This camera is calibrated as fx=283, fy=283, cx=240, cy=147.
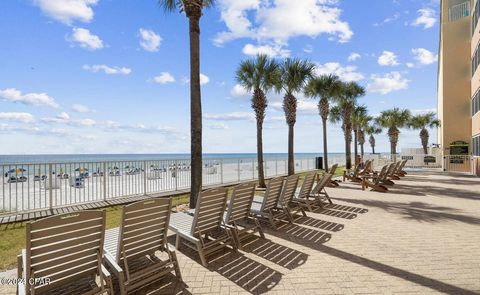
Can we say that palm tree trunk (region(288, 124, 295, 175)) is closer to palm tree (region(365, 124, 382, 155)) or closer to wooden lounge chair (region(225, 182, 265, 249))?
wooden lounge chair (region(225, 182, 265, 249))

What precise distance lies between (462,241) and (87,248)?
604cm

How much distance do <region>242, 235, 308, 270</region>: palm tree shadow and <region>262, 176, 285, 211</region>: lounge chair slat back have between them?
0.89 meters

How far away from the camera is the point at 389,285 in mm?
3445

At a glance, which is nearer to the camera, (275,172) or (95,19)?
(95,19)

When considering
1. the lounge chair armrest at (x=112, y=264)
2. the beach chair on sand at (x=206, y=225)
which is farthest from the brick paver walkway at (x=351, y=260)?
the lounge chair armrest at (x=112, y=264)

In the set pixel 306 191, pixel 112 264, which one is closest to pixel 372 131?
pixel 306 191

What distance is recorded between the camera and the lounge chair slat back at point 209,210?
4273 millimetres

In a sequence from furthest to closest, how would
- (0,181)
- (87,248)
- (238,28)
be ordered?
(238,28) → (0,181) → (87,248)

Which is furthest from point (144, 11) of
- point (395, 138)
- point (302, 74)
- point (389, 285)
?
point (395, 138)

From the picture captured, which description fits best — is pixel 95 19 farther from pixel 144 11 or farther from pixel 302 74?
pixel 302 74

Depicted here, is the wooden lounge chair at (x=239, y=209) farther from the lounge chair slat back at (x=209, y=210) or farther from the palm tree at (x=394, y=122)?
the palm tree at (x=394, y=122)

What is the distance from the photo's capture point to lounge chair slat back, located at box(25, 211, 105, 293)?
8.39 feet

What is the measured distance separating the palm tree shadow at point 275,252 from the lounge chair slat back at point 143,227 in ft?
5.34

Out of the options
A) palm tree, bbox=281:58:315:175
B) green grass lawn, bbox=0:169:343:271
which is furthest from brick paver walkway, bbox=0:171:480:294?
palm tree, bbox=281:58:315:175
